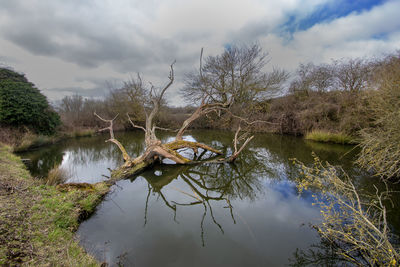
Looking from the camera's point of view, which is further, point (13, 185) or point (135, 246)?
point (13, 185)

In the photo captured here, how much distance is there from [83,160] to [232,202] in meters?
7.31

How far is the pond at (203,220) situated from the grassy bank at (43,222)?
0.31 m

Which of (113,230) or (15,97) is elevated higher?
(15,97)

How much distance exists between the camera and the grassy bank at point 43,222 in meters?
1.77

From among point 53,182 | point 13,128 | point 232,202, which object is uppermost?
point 13,128

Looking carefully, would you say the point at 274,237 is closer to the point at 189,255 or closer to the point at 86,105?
the point at 189,255

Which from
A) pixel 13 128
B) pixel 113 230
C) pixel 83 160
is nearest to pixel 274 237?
pixel 113 230

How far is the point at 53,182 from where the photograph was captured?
449 cm

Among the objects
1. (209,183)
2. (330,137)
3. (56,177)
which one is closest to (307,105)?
(330,137)

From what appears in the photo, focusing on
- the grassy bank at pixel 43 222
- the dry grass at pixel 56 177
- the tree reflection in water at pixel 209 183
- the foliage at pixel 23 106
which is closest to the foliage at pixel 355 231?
the tree reflection in water at pixel 209 183

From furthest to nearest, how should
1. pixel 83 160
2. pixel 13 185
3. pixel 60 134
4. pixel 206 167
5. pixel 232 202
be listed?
1. pixel 60 134
2. pixel 83 160
3. pixel 206 167
4. pixel 232 202
5. pixel 13 185

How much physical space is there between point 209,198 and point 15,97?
13515 mm

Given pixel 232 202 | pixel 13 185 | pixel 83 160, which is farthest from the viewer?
pixel 83 160

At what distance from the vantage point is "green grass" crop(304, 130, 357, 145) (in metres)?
10.4
